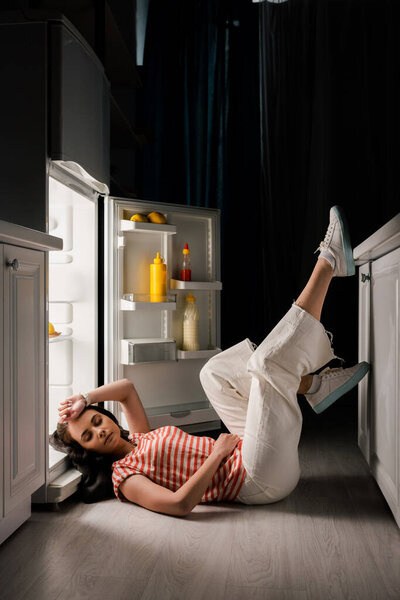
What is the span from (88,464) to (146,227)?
116cm

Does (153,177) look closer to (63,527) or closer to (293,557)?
(63,527)

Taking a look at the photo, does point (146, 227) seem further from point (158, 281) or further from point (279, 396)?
point (279, 396)

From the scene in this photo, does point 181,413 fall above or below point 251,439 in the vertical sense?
below

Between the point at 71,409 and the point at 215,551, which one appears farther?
the point at 71,409

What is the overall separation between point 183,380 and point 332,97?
214 cm

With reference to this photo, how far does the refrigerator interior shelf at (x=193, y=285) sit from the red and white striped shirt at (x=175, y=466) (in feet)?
3.33

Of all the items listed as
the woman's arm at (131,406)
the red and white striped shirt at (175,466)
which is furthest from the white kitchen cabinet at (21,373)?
the woman's arm at (131,406)

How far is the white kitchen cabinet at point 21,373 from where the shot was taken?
1.55 m

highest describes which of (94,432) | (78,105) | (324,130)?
(324,130)

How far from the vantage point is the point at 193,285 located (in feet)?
9.28

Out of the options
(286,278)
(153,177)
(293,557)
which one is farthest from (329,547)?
(153,177)

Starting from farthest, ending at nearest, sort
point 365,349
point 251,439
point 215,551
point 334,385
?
point 365,349 < point 334,385 < point 251,439 < point 215,551

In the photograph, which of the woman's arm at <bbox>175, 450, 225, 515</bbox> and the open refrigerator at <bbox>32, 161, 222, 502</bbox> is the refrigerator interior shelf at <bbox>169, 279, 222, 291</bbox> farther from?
the woman's arm at <bbox>175, 450, 225, 515</bbox>

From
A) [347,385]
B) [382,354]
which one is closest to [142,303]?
[347,385]
